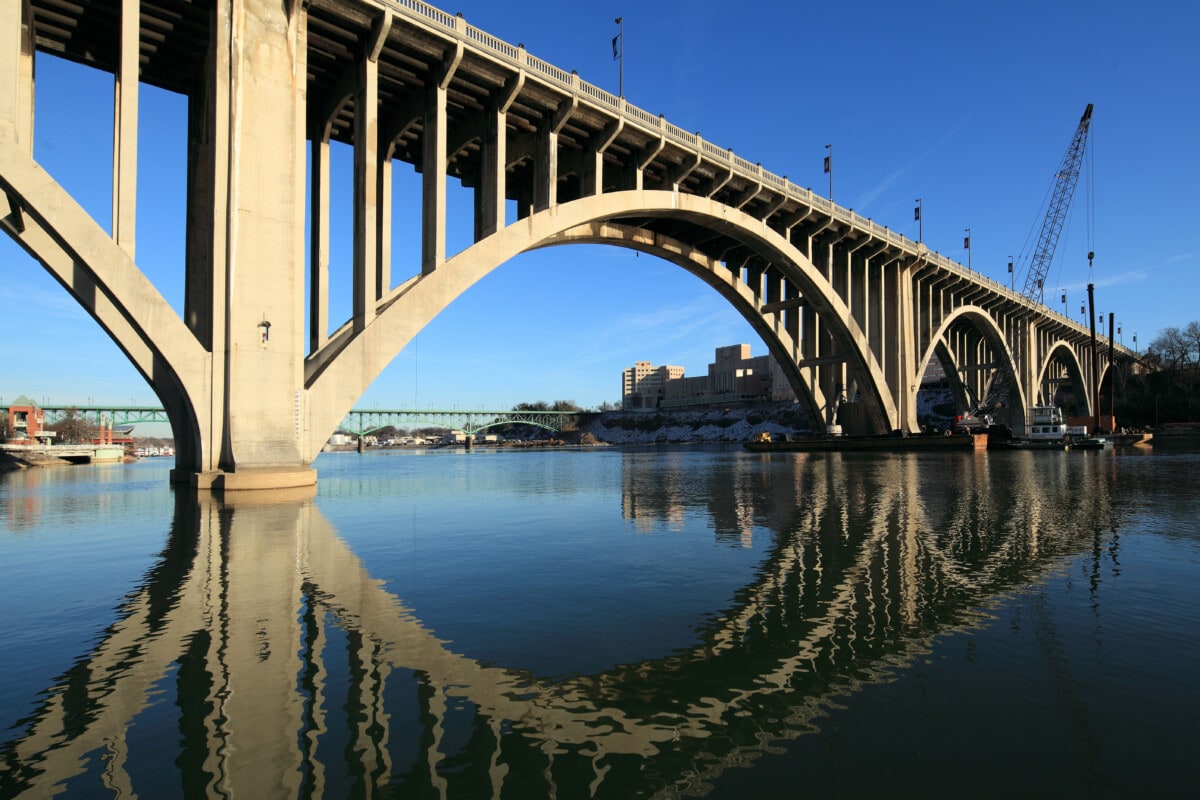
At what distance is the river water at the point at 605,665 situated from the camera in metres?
3.71

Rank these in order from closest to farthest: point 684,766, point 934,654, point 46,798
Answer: point 46,798 → point 684,766 → point 934,654

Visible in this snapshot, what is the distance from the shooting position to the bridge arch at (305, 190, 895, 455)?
899 inches

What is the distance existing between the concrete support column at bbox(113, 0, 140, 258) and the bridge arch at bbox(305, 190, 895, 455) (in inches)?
261

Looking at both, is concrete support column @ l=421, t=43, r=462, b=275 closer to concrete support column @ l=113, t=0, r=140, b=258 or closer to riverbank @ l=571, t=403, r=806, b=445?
concrete support column @ l=113, t=0, r=140, b=258

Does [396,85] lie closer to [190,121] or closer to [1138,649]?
[190,121]

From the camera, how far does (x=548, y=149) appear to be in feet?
99.7

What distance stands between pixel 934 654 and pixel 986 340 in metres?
86.4

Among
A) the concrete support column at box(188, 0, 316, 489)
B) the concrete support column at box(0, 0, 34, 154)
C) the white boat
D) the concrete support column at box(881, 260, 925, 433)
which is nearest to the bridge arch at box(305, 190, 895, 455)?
the concrete support column at box(188, 0, 316, 489)

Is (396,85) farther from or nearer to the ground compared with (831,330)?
farther from the ground

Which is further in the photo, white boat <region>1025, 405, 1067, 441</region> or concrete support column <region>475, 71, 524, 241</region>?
white boat <region>1025, 405, 1067, 441</region>

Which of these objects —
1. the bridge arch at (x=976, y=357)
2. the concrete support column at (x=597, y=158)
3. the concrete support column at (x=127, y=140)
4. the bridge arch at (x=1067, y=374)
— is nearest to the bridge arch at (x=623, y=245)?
the concrete support column at (x=597, y=158)

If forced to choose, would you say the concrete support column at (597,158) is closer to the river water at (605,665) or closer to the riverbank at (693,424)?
the river water at (605,665)

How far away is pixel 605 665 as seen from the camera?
212 inches

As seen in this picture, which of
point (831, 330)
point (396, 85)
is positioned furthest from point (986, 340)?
point (396, 85)
